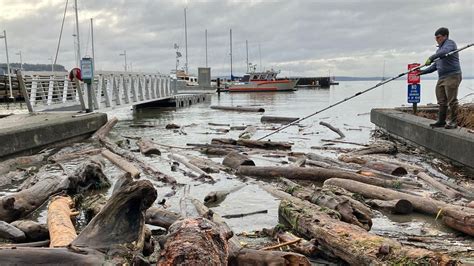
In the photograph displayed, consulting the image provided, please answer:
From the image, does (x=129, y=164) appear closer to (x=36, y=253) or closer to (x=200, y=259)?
(x=36, y=253)

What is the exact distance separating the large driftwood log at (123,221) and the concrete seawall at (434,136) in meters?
7.42

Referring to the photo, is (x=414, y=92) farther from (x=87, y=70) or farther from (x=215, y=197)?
(x=87, y=70)

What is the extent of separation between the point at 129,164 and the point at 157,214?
15.5ft

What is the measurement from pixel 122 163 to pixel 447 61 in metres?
7.59

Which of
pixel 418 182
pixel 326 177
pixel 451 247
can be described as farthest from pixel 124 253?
pixel 418 182

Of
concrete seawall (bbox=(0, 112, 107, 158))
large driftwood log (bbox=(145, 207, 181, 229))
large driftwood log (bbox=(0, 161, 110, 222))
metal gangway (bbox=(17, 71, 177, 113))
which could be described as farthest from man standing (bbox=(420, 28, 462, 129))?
metal gangway (bbox=(17, 71, 177, 113))

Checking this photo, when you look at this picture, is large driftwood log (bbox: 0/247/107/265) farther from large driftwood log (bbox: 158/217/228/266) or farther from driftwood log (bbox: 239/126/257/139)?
driftwood log (bbox: 239/126/257/139)

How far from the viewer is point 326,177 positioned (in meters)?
9.14

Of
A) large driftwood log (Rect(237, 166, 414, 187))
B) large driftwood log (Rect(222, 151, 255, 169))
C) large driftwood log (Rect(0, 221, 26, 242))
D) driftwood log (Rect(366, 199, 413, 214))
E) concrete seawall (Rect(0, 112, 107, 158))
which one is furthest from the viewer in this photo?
concrete seawall (Rect(0, 112, 107, 158))

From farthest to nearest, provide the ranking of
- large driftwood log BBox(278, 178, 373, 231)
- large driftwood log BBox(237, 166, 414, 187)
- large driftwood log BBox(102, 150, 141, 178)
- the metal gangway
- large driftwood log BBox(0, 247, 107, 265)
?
the metal gangway → large driftwood log BBox(102, 150, 141, 178) → large driftwood log BBox(237, 166, 414, 187) → large driftwood log BBox(278, 178, 373, 231) → large driftwood log BBox(0, 247, 107, 265)

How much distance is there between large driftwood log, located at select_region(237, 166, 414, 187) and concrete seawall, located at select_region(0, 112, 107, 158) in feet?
18.8

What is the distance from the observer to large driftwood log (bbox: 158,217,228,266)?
3.64 meters

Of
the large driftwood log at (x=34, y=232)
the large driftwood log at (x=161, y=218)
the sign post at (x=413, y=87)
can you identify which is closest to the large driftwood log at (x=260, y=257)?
the large driftwood log at (x=161, y=218)

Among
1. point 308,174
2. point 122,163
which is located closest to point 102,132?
point 122,163
